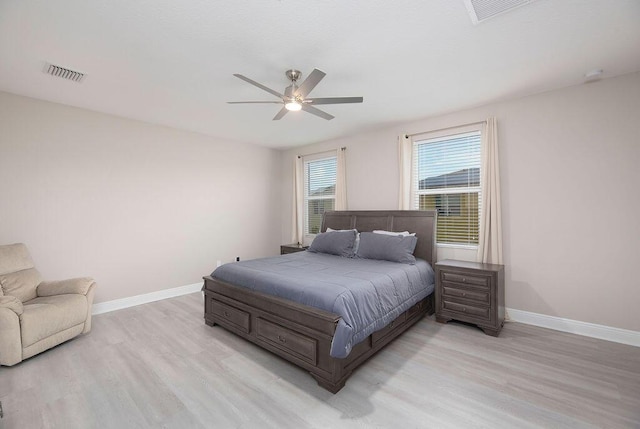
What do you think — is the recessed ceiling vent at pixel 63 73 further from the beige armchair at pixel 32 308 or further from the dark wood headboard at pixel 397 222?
the dark wood headboard at pixel 397 222

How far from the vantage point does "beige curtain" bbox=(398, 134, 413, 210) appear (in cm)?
428

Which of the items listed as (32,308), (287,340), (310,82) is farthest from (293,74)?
(32,308)

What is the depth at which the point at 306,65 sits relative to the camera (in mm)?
2609

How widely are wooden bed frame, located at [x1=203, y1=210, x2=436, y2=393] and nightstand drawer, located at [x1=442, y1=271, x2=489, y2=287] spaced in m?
0.43

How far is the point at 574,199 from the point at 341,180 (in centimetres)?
323

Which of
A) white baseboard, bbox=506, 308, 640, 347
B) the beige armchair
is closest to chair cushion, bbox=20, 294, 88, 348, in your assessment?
the beige armchair

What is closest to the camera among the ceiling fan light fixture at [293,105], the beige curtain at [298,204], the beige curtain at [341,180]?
the ceiling fan light fixture at [293,105]

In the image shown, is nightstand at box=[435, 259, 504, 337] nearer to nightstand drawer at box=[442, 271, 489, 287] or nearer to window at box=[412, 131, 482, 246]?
nightstand drawer at box=[442, 271, 489, 287]

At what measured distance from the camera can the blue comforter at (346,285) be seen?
2.19m

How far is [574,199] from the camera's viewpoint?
3.08 meters

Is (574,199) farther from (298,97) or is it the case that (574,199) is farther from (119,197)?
(119,197)

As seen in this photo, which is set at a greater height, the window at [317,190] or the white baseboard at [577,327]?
the window at [317,190]

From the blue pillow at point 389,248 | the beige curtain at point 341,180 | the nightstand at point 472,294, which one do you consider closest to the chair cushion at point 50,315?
the blue pillow at point 389,248

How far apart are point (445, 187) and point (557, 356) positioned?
90.5 inches
